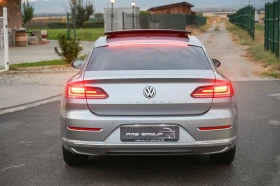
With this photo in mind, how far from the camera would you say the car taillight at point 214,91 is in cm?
568

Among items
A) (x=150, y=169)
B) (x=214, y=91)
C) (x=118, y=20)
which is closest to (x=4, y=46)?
(x=150, y=169)

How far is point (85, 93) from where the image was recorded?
18.9ft

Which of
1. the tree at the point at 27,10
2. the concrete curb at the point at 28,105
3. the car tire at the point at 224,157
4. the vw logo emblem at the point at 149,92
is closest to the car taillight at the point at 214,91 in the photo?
the vw logo emblem at the point at 149,92

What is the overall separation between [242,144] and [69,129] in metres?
2.67

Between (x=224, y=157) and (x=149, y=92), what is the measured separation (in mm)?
1334

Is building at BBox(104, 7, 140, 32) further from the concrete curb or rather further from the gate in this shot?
the concrete curb

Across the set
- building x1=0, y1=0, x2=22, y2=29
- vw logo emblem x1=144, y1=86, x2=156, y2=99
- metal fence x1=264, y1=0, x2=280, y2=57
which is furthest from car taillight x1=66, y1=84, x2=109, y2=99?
building x1=0, y1=0, x2=22, y2=29

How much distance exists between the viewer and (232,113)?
229 inches

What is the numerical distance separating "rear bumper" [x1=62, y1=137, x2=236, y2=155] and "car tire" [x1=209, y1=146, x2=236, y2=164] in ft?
1.87

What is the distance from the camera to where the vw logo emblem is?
562cm

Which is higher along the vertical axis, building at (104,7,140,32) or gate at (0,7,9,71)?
building at (104,7,140,32)

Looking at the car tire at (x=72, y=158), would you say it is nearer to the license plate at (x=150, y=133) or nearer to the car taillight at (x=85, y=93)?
the car taillight at (x=85, y=93)

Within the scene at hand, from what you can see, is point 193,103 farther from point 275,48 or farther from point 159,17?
point 159,17

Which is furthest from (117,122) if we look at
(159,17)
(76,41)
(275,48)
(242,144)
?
(159,17)
